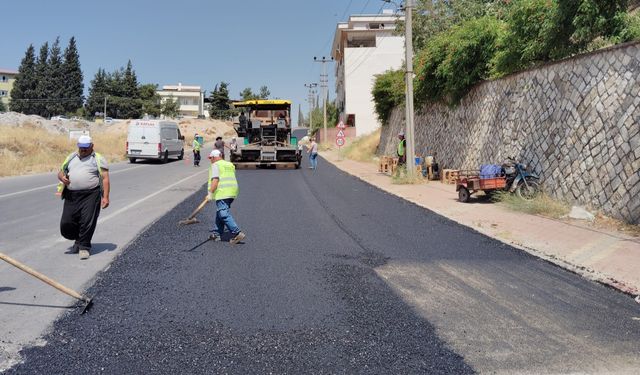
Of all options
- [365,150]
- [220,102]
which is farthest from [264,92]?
[365,150]

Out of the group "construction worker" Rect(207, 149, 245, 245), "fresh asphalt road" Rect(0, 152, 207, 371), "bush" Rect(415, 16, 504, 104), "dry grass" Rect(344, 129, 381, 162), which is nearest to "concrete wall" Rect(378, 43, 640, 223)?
"bush" Rect(415, 16, 504, 104)

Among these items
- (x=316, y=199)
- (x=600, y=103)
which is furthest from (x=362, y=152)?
(x=600, y=103)

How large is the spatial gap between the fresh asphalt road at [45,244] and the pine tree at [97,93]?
265 ft

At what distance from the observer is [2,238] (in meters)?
8.77

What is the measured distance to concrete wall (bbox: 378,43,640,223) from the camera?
31.7 ft

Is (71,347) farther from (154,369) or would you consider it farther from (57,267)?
(57,267)

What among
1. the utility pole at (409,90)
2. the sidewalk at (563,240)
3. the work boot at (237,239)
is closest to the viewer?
the sidewalk at (563,240)

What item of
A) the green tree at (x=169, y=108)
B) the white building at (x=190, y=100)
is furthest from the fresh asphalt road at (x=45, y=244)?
the white building at (x=190, y=100)

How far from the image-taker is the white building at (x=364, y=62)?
62094 mm

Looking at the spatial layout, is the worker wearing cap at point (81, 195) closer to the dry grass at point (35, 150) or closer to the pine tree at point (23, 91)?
the dry grass at point (35, 150)

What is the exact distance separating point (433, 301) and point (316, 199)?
929 cm

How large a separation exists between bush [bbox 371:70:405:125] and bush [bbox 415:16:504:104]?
27.9 ft

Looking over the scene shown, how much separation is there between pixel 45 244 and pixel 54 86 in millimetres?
89214

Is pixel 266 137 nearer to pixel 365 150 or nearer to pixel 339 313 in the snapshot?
pixel 365 150
